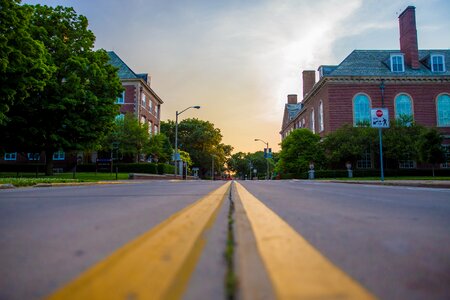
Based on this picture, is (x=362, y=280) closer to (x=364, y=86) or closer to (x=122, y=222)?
(x=122, y=222)

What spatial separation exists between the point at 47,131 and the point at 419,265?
26915mm

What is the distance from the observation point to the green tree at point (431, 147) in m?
31.1

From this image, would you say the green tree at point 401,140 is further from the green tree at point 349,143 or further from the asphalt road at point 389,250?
the asphalt road at point 389,250

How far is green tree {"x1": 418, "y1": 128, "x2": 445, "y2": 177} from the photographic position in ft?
102

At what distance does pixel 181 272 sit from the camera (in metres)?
1.29

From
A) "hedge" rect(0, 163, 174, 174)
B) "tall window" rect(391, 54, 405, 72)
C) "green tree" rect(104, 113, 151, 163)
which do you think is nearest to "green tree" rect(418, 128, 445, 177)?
"tall window" rect(391, 54, 405, 72)

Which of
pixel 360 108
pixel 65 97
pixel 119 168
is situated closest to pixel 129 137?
pixel 119 168

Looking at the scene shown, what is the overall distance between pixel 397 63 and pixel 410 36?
3.70m

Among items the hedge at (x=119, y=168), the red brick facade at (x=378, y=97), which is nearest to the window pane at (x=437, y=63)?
the red brick facade at (x=378, y=97)

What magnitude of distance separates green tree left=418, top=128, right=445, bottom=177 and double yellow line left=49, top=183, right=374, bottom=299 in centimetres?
3448

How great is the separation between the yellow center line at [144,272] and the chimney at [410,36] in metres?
49.6

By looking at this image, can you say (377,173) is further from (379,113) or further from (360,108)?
(379,113)

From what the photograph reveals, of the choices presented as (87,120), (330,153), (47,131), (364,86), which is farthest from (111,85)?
(364,86)

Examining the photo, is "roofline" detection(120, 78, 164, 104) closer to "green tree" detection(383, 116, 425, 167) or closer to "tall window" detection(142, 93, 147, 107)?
"tall window" detection(142, 93, 147, 107)
